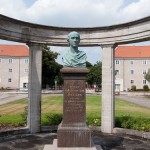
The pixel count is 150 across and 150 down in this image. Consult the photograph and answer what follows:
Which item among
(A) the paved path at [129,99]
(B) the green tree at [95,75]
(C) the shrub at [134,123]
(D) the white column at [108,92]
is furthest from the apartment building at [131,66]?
(D) the white column at [108,92]

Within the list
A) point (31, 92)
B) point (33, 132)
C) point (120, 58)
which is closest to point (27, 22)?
point (31, 92)

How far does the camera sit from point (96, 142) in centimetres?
1366

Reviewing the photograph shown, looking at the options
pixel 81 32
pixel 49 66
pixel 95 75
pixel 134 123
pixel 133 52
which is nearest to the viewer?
pixel 134 123

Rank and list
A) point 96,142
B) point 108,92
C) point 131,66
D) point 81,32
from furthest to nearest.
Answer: point 131,66 < point 81,32 < point 108,92 < point 96,142

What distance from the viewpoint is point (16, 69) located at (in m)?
85.8

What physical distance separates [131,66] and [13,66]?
114 feet

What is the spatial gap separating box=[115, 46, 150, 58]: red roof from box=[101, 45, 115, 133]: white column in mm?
67517

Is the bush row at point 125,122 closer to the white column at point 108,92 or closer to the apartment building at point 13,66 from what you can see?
the white column at point 108,92

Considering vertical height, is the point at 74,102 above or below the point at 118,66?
below

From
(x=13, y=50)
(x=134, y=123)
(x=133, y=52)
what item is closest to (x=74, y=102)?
(x=134, y=123)

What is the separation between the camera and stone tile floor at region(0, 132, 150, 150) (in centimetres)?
1257

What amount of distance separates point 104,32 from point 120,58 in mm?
67604

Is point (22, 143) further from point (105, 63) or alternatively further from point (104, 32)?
point (104, 32)

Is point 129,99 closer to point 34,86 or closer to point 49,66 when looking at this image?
point 49,66
